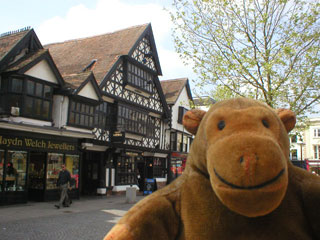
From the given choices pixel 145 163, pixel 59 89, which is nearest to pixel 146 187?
pixel 145 163

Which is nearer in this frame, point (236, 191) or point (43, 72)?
point (236, 191)

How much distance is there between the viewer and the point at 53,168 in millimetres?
14930

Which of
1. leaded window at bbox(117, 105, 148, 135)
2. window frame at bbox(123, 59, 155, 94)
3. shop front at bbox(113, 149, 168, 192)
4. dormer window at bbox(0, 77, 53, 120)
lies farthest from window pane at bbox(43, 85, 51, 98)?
shop front at bbox(113, 149, 168, 192)

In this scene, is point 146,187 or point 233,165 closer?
point 233,165

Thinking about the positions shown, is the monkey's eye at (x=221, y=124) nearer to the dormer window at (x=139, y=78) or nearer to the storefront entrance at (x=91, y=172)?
the storefront entrance at (x=91, y=172)

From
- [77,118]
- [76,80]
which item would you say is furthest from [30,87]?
[77,118]

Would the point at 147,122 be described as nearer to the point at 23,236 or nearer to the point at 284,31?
the point at 284,31

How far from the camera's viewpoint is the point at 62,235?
→ 25.9 feet

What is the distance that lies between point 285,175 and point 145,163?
71.9 feet

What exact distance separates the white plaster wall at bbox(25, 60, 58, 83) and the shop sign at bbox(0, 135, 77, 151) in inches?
112

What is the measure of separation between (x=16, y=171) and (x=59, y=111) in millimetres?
3429

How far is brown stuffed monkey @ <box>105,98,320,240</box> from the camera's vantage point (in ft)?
5.50

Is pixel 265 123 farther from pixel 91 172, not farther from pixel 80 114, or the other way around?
pixel 91 172

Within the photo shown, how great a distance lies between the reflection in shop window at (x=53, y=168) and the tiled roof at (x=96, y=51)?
5.02 meters
